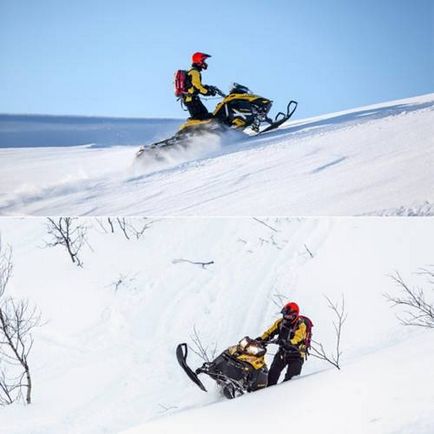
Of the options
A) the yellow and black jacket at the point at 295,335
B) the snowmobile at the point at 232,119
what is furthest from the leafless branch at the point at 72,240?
the snowmobile at the point at 232,119

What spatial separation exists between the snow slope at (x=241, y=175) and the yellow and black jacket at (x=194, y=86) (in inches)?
6.1

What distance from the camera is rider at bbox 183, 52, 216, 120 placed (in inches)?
78.7

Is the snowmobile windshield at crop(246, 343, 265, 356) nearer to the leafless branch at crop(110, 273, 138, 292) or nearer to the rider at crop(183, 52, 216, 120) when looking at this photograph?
the rider at crop(183, 52, 216, 120)

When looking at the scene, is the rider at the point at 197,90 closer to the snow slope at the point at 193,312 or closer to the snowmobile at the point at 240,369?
the snow slope at the point at 193,312

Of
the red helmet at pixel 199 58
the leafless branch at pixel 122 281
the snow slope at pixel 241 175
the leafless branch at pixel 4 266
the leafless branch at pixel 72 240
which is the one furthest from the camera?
the leafless branch at pixel 72 240

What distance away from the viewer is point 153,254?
35.7 feet

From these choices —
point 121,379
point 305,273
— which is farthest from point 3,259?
point 305,273

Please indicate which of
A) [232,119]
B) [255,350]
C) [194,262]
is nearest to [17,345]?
[194,262]

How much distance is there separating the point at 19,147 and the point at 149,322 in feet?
24.7

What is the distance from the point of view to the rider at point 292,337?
14.5 ft

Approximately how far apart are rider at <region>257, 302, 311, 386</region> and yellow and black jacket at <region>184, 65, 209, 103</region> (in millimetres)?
2635

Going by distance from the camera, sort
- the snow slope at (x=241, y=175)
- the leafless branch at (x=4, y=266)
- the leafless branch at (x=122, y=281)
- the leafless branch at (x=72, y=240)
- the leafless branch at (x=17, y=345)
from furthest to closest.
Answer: the leafless branch at (x=72, y=240)
the leafless branch at (x=122, y=281)
the leafless branch at (x=4, y=266)
the leafless branch at (x=17, y=345)
the snow slope at (x=241, y=175)

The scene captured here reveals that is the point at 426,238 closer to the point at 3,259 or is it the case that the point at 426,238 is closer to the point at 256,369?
the point at 256,369

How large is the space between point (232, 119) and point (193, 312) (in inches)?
283
